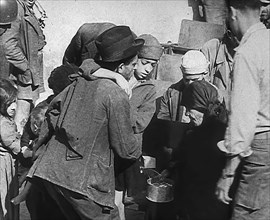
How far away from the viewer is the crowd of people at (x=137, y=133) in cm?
310

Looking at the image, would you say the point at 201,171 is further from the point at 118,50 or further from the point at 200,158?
the point at 118,50

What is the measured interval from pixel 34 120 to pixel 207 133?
1542 millimetres

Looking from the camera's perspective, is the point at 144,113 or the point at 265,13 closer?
the point at 265,13

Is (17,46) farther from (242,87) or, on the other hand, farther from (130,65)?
(242,87)

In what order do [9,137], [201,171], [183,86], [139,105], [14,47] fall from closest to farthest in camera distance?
[9,137] < [201,171] < [139,105] < [183,86] < [14,47]

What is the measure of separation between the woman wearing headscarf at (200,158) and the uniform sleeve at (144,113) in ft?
1.18

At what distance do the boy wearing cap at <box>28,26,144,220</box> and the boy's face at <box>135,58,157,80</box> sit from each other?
1.09 metres

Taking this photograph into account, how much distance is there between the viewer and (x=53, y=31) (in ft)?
28.2

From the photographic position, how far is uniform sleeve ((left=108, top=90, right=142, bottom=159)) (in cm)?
341

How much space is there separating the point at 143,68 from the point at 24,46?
2794 mm

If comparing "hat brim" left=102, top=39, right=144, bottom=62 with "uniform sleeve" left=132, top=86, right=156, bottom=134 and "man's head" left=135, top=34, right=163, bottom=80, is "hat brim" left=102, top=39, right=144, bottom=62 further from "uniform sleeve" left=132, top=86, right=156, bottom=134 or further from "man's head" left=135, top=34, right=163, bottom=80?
"man's head" left=135, top=34, right=163, bottom=80

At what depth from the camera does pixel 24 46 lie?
6.98m

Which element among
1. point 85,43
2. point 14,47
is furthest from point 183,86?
point 14,47

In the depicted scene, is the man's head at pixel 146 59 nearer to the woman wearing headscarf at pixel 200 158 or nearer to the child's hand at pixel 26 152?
the woman wearing headscarf at pixel 200 158
